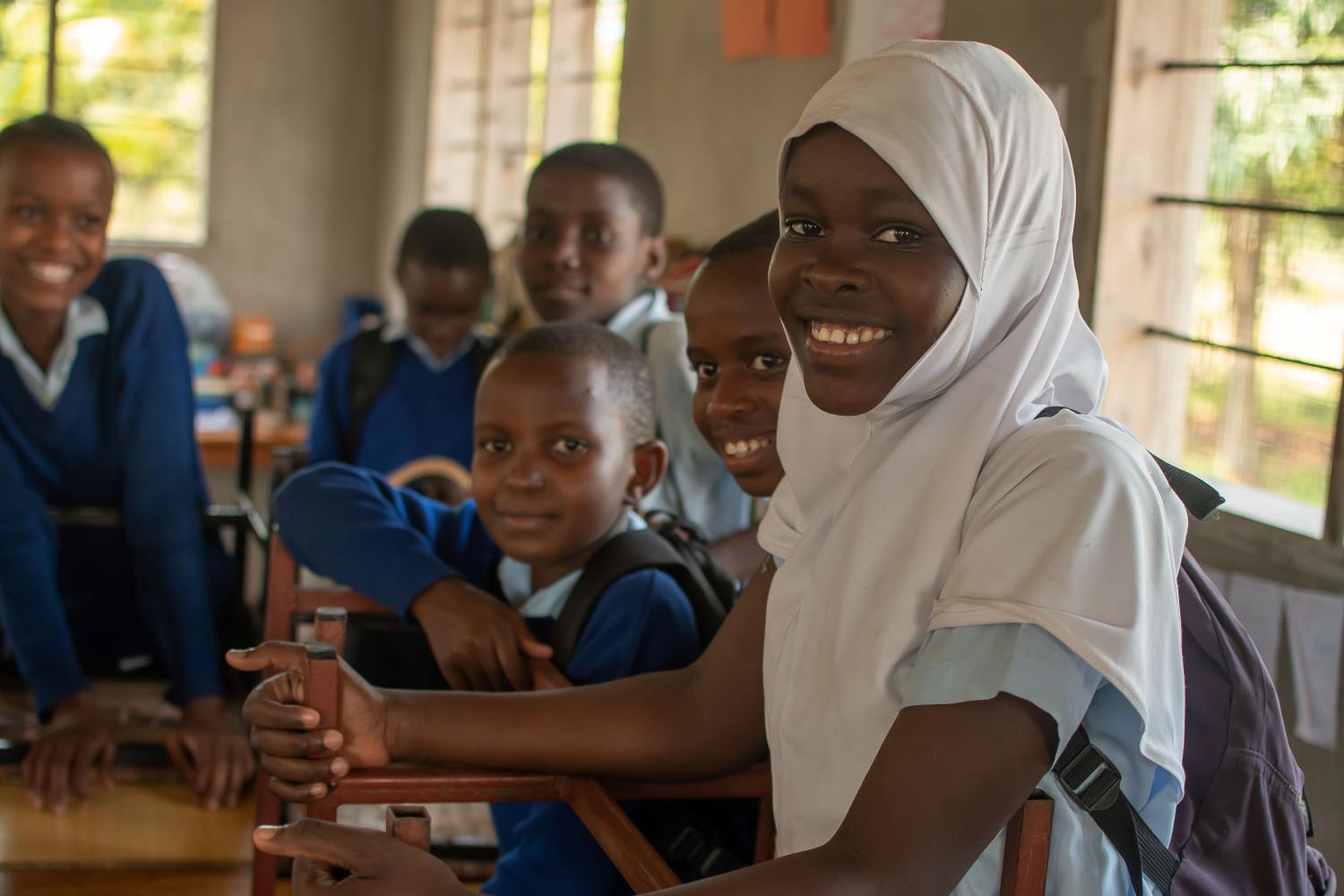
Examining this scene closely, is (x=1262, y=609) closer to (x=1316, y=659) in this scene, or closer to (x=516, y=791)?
(x=1316, y=659)

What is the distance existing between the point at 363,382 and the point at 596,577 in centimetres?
154

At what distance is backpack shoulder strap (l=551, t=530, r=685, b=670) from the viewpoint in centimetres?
150

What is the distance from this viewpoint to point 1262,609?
210cm

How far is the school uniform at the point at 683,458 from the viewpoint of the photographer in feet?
7.00

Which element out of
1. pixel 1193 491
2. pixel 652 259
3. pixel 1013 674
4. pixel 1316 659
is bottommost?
pixel 1316 659

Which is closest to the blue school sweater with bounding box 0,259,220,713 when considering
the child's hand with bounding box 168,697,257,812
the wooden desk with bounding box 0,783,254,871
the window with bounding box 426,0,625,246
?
the child's hand with bounding box 168,697,257,812

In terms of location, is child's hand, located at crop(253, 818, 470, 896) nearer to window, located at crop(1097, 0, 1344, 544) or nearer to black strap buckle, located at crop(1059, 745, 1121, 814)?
black strap buckle, located at crop(1059, 745, 1121, 814)

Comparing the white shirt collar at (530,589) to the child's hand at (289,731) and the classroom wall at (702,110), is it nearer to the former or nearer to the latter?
the child's hand at (289,731)

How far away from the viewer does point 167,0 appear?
7164mm

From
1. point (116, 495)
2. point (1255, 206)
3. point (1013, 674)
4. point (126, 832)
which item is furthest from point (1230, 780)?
point (116, 495)

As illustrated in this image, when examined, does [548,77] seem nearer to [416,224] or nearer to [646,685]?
[416,224]

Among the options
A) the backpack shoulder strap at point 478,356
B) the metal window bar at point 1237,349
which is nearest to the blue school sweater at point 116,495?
the backpack shoulder strap at point 478,356

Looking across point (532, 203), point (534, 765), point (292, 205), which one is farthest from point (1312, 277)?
point (292, 205)

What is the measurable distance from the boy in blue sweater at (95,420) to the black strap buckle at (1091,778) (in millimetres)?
1483
